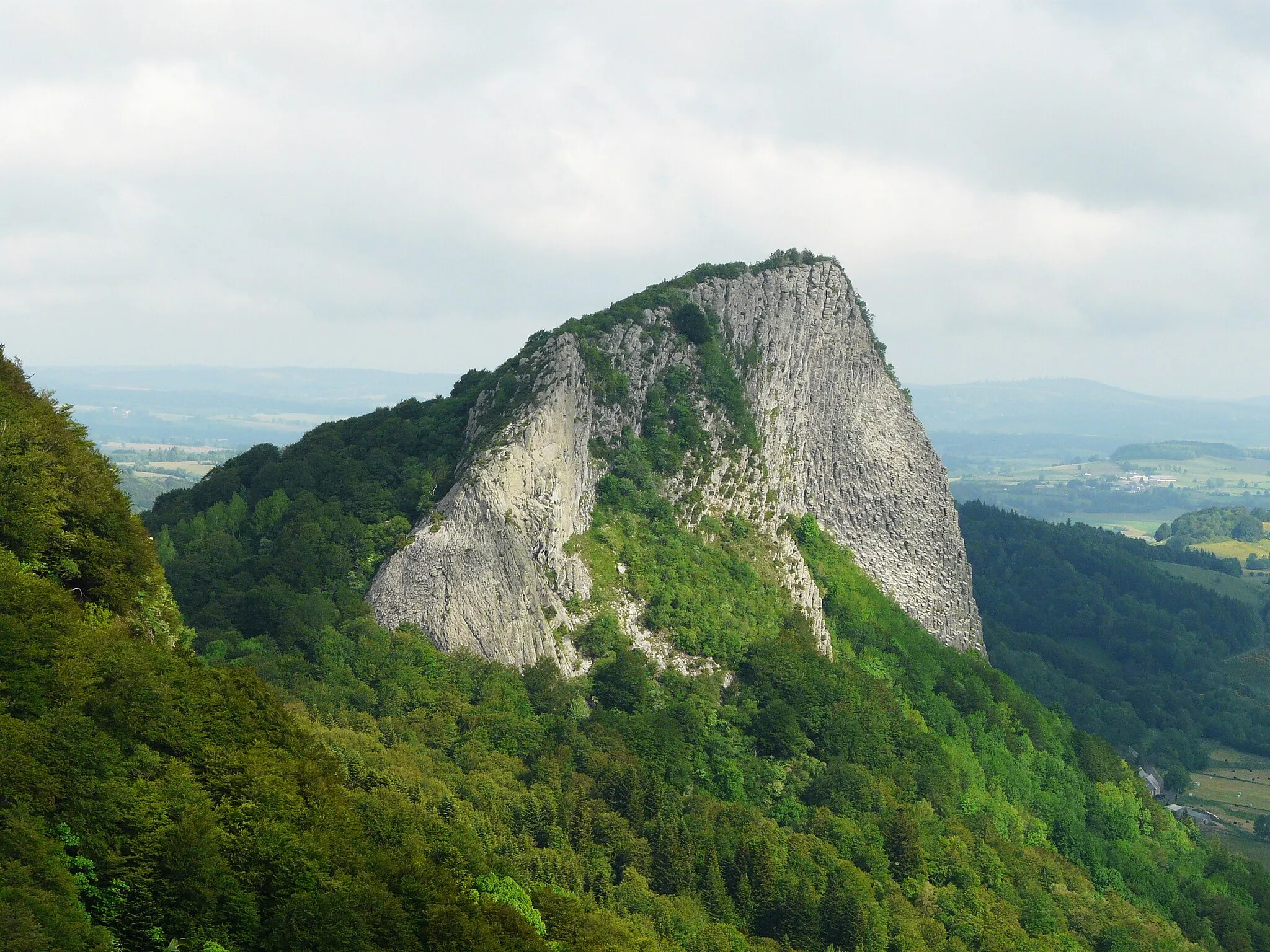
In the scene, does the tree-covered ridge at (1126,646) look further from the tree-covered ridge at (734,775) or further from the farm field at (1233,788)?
the tree-covered ridge at (734,775)

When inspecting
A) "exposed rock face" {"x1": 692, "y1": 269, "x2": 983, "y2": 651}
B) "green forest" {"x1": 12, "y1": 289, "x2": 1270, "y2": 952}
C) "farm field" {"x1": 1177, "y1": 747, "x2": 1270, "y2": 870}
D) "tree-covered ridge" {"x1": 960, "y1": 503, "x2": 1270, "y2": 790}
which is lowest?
"farm field" {"x1": 1177, "y1": 747, "x2": 1270, "y2": 870}

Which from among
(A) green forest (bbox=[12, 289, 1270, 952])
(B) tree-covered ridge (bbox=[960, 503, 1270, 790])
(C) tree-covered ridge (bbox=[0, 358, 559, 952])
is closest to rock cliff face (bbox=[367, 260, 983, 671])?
(A) green forest (bbox=[12, 289, 1270, 952])

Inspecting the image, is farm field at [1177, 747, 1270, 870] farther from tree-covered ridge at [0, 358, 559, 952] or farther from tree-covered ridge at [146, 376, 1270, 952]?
tree-covered ridge at [0, 358, 559, 952]

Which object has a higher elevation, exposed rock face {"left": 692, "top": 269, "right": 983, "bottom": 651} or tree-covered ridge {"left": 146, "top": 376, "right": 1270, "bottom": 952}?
exposed rock face {"left": 692, "top": 269, "right": 983, "bottom": 651}

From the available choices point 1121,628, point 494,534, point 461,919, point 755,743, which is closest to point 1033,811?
point 755,743

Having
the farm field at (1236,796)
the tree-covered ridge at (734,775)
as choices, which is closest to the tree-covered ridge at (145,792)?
the tree-covered ridge at (734,775)

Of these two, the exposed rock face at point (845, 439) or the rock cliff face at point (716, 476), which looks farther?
the exposed rock face at point (845, 439)
